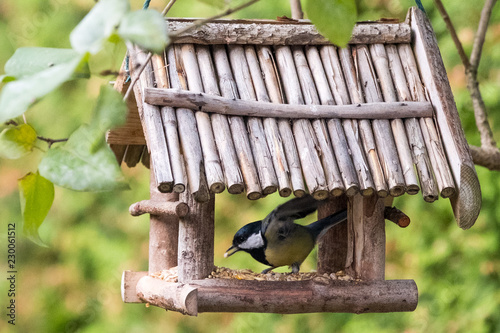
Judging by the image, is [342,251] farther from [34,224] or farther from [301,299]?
[34,224]

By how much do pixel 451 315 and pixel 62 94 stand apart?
3274 mm

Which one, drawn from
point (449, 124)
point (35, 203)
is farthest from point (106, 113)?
point (449, 124)

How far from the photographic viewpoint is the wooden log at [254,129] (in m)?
1.59

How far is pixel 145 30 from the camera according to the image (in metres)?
0.48

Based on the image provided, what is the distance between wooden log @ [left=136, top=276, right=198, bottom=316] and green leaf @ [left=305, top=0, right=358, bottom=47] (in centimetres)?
131

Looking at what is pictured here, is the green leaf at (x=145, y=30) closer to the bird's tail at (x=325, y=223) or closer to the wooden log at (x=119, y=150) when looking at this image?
the bird's tail at (x=325, y=223)

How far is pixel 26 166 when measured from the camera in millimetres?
4926

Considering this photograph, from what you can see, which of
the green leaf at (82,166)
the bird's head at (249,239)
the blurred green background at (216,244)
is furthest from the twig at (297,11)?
the green leaf at (82,166)

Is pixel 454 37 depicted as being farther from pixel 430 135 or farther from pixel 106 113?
pixel 106 113

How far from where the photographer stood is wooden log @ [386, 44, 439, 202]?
5.60 ft

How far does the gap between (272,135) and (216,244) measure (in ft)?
10.1

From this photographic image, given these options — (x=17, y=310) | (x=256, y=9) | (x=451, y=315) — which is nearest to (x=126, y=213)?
(x=17, y=310)

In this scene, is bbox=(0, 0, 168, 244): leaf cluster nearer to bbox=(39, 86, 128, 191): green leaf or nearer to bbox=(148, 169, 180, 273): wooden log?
bbox=(39, 86, 128, 191): green leaf

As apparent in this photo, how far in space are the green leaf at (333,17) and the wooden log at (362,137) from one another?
993mm
